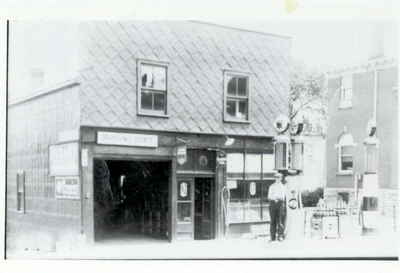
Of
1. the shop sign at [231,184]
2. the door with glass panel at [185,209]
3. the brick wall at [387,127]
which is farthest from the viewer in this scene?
the shop sign at [231,184]

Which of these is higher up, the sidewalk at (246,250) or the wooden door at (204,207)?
the wooden door at (204,207)

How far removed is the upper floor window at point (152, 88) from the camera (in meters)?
12.0

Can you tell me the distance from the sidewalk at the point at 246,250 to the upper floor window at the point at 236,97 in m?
2.42

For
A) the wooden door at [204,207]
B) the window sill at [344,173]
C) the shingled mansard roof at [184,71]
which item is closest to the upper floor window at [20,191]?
the shingled mansard roof at [184,71]

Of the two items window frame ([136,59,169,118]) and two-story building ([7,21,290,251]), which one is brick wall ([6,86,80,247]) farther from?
window frame ([136,59,169,118])

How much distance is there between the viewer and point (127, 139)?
39.0 ft

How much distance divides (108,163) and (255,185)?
2735 millimetres

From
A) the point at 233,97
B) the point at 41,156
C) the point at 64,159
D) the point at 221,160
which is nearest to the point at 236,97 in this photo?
the point at 233,97

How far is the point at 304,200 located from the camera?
12016 millimetres

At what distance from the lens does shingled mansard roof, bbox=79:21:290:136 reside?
11523mm

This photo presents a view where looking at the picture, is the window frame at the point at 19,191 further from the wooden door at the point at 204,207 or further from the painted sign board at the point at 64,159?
the wooden door at the point at 204,207

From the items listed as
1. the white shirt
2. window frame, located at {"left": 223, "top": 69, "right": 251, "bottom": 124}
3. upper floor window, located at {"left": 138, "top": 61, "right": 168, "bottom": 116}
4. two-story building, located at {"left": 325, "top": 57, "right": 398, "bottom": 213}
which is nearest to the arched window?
two-story building, located at {"left": 325, "top": 57, "right": 398, "bottom": 213}

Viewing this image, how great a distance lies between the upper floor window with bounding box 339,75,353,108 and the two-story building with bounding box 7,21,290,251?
105 cm

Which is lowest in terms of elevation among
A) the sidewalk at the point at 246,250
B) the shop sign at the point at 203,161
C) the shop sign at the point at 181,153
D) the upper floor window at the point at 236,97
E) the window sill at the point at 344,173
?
the sidewalk at the point at 246,250
